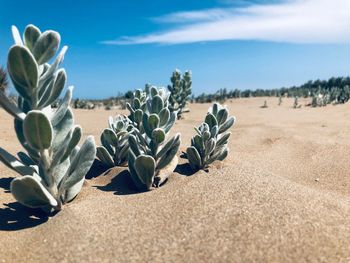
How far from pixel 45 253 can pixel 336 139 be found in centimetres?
425

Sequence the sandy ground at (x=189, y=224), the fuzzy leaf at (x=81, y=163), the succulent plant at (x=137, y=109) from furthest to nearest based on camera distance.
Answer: the succulent plant at (x=137, y=109) → the fuzzy leaf at (x=81, y=163) → the sandy ground at (x=189, y=224)

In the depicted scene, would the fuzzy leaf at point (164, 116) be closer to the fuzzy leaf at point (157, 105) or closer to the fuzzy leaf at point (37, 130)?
the fuzzy leaf at point (157, 105)

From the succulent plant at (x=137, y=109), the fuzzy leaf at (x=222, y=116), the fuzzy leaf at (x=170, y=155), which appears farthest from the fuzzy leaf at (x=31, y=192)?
the fuzzy leaf at (x=222, y=116)

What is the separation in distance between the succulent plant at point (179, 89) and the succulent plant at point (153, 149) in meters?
5.59

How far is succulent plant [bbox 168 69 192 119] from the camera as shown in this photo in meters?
8.79

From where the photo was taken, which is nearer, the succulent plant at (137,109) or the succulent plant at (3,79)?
the succulent plant at (137,109)

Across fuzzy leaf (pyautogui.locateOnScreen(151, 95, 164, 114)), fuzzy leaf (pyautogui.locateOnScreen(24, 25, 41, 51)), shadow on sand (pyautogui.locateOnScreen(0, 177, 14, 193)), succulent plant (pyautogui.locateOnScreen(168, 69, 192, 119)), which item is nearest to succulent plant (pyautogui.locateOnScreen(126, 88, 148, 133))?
fuzzy leaf (pyautogui.locateOnScreen(151, 95, 164, 114))

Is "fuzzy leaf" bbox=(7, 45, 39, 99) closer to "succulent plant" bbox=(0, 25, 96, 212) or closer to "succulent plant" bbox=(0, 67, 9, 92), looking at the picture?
"succulent plant" bbox=(0, 25, 96, 212)

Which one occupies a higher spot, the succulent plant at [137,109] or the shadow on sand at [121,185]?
the succulent plant at [137,109]

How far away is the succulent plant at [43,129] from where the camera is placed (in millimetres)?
1982

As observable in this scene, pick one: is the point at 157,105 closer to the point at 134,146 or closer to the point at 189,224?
the point at 134,146

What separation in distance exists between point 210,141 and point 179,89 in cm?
570

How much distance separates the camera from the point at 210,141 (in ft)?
10.7

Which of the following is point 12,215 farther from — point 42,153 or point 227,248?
point 227,248
